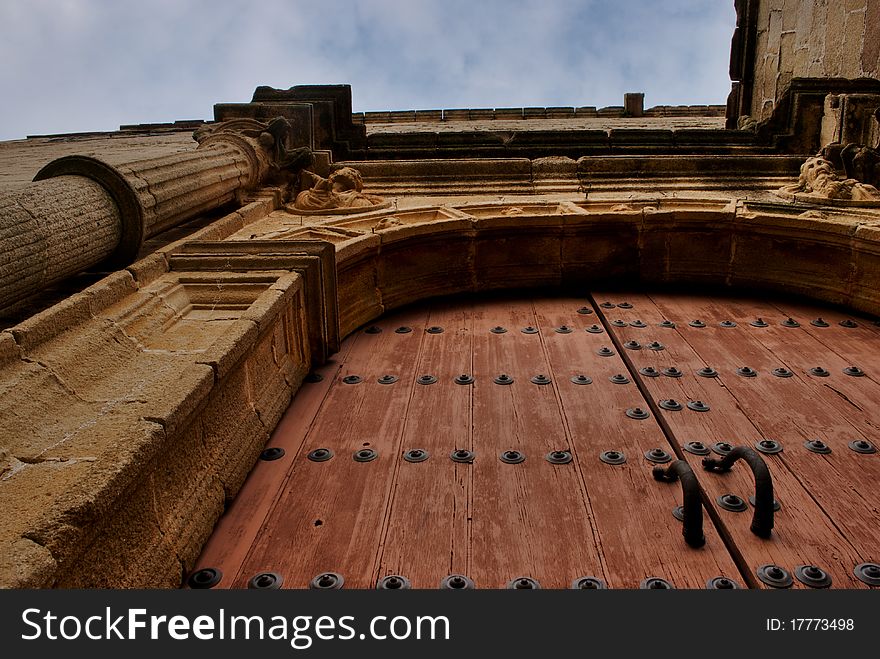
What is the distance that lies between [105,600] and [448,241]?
304 centimetres

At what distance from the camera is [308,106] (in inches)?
212

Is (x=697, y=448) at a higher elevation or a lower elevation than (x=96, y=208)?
lower

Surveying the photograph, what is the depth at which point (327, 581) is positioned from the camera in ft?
5.69

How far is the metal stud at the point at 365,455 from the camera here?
2.32 metres

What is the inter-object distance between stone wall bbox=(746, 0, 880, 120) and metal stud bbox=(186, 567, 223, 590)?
20.8 ft

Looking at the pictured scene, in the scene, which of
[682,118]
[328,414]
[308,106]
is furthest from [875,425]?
[682,118]

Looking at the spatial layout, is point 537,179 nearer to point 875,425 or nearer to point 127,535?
point 875,425

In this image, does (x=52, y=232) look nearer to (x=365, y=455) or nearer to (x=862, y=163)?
(x=365, y=455)

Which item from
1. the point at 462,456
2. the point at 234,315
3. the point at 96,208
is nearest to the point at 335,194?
the point at 96,208

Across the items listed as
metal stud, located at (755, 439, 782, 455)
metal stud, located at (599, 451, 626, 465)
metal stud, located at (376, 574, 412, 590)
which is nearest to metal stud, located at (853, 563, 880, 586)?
metal stud, located at (755, 439, 782, 455)

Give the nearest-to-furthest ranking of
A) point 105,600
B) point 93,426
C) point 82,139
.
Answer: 1. point 105,600
2. point 93,426
3. point 82,139

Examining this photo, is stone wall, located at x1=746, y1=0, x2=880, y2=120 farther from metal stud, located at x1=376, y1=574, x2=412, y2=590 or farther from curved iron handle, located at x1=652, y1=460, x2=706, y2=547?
metal stud, located at x1=376, y1=574, x2=412, y2=590

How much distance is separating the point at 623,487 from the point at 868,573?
664mm

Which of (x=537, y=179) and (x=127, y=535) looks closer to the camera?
(x=127, y=535)
